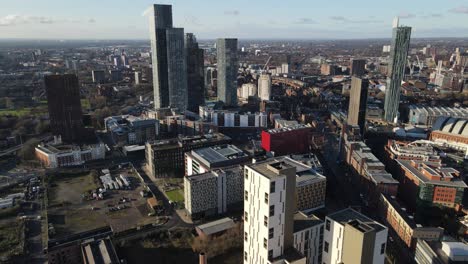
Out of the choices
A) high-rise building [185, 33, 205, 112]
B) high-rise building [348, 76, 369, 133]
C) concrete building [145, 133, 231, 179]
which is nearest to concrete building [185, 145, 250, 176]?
concrete building [145, 133, 231, 179]

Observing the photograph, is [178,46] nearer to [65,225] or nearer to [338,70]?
[65,225]

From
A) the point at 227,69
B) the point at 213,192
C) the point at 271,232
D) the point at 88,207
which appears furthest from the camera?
the point at 227,69

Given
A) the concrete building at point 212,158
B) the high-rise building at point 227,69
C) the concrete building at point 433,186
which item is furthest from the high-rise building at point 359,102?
the high-rise building at point 227,69

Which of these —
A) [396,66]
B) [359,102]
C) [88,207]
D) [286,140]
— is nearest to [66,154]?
[88,207]

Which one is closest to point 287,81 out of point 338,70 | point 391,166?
point 338,70

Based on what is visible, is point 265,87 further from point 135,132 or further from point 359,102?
point 135,132
